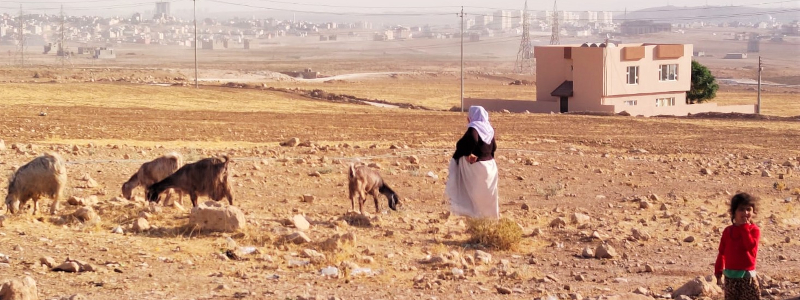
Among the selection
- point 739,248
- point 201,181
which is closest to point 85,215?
point 201,181

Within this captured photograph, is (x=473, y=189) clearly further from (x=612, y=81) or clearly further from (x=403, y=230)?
(x=612, y=81)

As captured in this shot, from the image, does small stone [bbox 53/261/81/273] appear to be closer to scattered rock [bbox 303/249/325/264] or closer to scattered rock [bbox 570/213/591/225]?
scattered rock [bbox 303/249/325/264]

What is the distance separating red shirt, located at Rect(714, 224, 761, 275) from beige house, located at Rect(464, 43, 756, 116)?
→ 40.0 meters

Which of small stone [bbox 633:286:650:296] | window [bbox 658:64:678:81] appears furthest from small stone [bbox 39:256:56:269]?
window [bbox 658:64:678:81]

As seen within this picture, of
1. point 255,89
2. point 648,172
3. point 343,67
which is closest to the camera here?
point 648,172

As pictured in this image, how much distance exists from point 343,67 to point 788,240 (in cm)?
11863

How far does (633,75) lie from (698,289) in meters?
43.5

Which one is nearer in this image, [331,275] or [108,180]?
[331,275]

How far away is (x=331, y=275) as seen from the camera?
32.4ft

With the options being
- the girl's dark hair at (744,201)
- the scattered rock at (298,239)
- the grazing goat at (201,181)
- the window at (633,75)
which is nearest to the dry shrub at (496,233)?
the scattered rock at (298,239)

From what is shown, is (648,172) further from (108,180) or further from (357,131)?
(357,131)

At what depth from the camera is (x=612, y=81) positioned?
50344mm

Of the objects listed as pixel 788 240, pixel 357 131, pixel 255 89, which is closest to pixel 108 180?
pixel 788 240

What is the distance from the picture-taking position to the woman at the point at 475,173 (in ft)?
40.8
